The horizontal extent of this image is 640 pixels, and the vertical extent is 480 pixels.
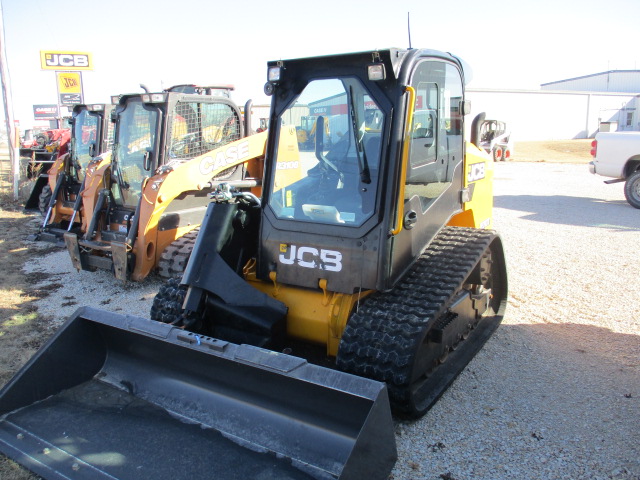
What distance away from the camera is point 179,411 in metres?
3.18

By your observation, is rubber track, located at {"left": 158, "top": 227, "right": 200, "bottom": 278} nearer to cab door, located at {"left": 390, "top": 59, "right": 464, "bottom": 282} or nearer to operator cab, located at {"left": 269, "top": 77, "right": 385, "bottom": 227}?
operator cab, located at {"left": 269, "top": 77, "right": 385, "bottom": 227}

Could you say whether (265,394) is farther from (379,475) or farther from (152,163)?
(152,163)

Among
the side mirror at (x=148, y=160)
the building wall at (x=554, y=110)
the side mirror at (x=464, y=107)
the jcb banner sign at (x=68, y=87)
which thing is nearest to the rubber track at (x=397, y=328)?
the side mirror at (x=464, y=107)

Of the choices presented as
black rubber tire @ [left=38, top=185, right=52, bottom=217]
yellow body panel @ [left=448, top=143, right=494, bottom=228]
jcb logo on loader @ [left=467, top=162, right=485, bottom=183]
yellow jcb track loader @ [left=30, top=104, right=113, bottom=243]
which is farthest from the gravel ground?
A: black rubber tire @ [left=38, top=185, right=52, bottom=217]

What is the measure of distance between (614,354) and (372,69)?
9.93 ft

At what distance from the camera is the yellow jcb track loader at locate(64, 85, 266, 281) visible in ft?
20.4

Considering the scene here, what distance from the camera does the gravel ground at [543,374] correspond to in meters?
2.97

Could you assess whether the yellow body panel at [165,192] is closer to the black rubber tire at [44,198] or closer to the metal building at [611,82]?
the black rubber tire at [44,198]

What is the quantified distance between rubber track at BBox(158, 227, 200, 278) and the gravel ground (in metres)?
0.32

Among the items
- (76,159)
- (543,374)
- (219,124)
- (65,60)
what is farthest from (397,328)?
(65,60)

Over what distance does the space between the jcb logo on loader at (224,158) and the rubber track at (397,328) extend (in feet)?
12.6

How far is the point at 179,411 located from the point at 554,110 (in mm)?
42103

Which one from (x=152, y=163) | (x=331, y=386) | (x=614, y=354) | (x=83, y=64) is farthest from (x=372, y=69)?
(x=83, y=64)

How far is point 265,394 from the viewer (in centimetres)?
295
